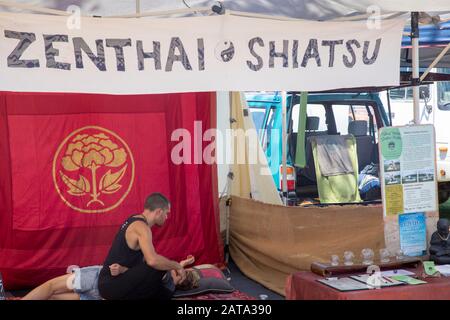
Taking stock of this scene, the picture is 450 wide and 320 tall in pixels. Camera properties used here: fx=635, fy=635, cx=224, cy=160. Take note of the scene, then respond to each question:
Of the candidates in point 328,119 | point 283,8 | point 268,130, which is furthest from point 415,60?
point 328,119

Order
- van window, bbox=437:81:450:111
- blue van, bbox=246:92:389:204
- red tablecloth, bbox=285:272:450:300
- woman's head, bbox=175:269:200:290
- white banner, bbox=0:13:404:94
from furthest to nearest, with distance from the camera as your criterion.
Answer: van window, bbox=437:81:450:111 → blue van, bbox=246:92:389:204 → woman's head, bbox=175:269:200:290 → white banner, bbox=0:13:404:94 → red tablecloth, bbox=285:272:450:300

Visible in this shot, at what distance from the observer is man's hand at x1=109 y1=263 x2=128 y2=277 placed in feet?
16.7

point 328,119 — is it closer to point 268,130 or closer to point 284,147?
point 268,130

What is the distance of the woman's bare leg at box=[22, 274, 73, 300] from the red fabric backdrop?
129 cm

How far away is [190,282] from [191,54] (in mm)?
2205

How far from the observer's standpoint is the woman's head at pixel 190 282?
5751 mm

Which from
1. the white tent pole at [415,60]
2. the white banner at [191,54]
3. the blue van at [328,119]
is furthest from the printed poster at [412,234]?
the blue van at [328,119]

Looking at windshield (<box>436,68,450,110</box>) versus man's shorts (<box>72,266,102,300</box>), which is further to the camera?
windshield (<box>436,68,450,110</box>)

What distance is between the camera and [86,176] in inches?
259

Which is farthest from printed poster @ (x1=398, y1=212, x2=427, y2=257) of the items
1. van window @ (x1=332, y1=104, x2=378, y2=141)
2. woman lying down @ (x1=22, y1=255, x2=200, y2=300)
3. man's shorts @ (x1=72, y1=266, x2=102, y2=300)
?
van window @ (x1=332, y1=104, x2=378, y2=141)

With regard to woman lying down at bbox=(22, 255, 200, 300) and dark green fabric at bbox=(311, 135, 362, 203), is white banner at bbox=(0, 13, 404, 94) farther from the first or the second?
dark green fabric at bbox=(311, 135, 362, 203)

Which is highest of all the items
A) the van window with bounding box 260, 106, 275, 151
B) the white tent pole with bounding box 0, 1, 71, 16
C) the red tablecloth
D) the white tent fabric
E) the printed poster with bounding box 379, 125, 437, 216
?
the white tent fabric

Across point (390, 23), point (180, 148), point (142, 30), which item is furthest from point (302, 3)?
point (180, 148)
